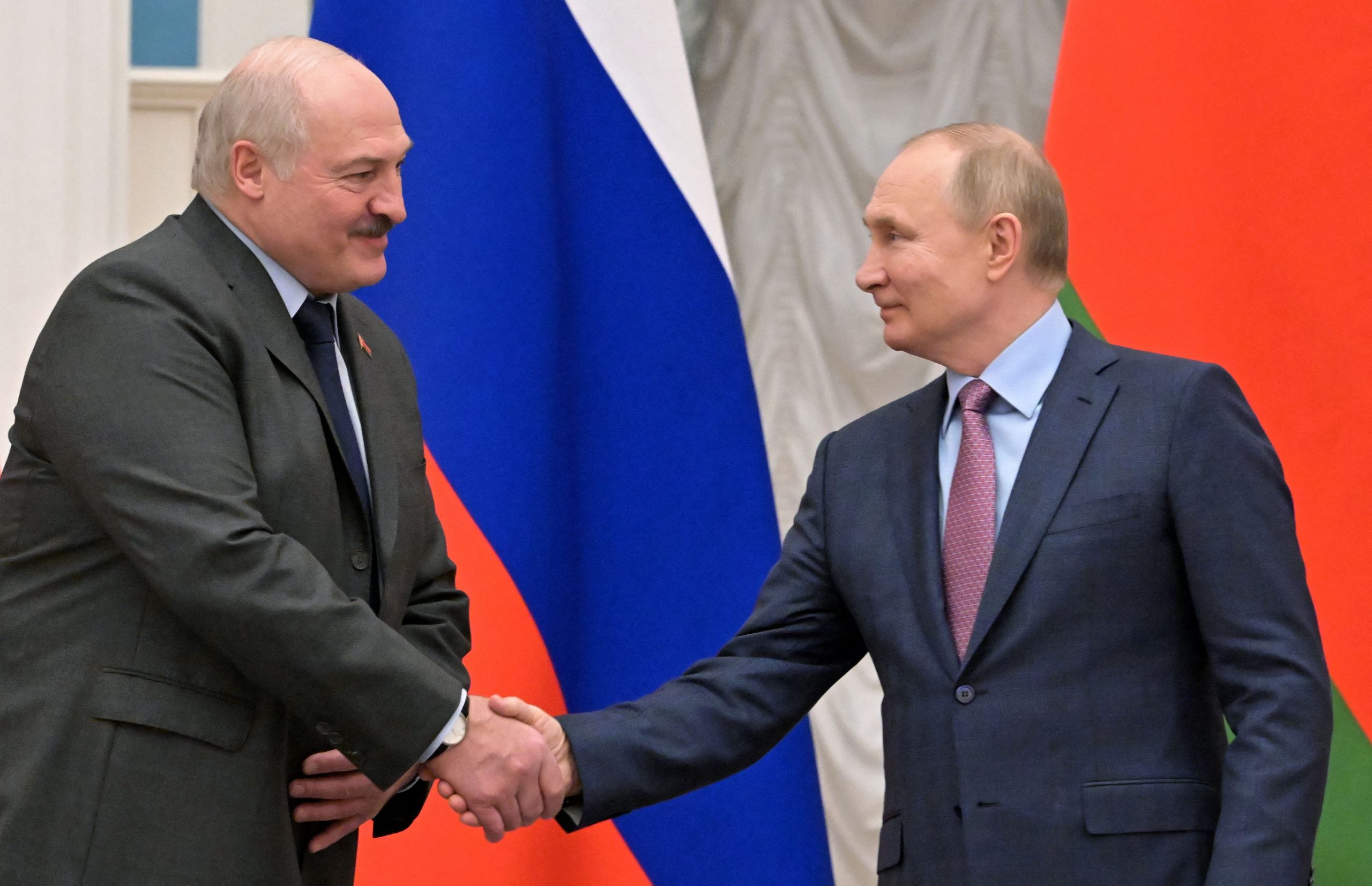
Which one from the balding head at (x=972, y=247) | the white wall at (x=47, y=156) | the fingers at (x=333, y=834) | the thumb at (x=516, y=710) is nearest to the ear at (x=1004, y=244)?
the balding head at (x=972, y=247)

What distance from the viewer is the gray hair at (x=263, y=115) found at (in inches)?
86.0

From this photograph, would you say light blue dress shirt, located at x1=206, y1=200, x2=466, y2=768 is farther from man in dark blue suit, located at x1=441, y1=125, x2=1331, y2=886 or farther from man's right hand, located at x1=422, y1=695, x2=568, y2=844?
man in dark blue suit, located at x1=441, y1=125, x2=1331, y2=886

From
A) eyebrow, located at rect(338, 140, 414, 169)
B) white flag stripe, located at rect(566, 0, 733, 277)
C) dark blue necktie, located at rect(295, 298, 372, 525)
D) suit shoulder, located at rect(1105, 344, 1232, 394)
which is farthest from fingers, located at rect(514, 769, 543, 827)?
white flag stripe, located at rect(566, 0, 733, 277)

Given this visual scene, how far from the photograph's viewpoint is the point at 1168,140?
314cm

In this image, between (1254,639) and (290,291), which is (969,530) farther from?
(290,291)

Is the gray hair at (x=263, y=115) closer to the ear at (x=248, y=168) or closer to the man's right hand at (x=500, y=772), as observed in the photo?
the ear at (x=248, y=168)

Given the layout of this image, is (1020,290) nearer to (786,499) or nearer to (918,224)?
(918,224)

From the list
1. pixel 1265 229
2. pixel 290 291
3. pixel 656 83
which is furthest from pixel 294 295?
pixel 1265 229

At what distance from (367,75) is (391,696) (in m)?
0.92

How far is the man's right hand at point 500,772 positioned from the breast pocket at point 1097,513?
0.88 m

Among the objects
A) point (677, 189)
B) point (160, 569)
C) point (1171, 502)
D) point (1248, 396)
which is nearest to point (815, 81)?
point (677, 189)

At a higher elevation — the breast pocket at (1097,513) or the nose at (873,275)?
the nose at (873,275)

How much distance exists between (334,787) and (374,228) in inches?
32.1

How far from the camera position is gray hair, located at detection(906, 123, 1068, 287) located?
2.25 metres
